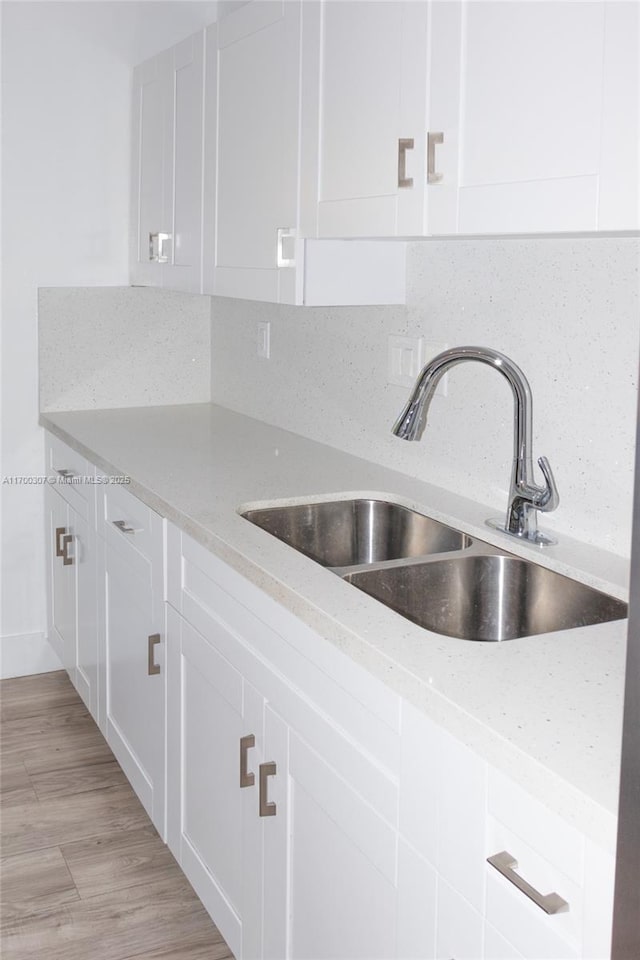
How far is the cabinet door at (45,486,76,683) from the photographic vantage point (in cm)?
303

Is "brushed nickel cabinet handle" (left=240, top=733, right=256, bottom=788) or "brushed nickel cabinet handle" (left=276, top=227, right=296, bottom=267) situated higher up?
"brushed nickel cabinet handle" (left=276, top=227, right=296, bottom=267)

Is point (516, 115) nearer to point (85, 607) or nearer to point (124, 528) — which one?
point (124, 528)

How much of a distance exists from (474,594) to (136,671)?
100cm

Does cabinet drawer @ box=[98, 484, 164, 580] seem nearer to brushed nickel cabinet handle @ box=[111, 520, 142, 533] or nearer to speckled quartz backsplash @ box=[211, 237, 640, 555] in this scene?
brushed nickel cabinet handle @ box=[111, 520, 142, 533]

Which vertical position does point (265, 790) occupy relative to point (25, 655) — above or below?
above

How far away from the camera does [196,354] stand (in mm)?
3420

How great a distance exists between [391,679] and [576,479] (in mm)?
677

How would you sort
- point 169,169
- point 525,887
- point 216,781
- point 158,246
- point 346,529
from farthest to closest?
point 158,246 → point 169,169 → point 346,529 → point 216,781 → point 525,887

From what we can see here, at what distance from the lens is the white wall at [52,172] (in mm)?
3033

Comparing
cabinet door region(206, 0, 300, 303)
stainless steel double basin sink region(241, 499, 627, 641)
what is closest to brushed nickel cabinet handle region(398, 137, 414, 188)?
cabinet door region(206, 0, 300, 303)

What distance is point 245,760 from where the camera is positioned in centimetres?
174

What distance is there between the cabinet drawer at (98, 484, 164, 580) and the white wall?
2.46ft

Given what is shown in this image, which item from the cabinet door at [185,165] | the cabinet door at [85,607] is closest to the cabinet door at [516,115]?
the cabinet door at [185,165]

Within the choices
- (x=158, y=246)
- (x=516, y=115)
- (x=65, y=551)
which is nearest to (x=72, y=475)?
(x=65, y=551)
